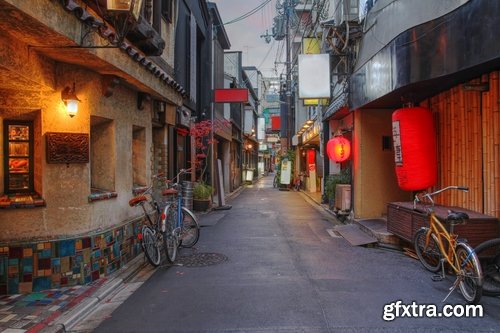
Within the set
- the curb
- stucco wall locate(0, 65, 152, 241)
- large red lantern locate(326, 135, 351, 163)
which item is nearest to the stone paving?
the curb

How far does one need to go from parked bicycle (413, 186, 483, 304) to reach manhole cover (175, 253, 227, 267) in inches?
151

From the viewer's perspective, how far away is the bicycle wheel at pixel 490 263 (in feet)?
19.7

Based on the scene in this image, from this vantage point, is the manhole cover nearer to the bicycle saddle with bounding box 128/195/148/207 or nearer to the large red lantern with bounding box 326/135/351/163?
the bicycle saddle with bounding box 128/195/148/207

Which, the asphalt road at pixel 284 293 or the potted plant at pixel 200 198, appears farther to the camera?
the potted plant at pixel 200 198

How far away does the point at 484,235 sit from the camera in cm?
685

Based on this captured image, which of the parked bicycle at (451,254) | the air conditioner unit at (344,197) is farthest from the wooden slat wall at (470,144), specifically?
the air conditioner unit at (344,197)

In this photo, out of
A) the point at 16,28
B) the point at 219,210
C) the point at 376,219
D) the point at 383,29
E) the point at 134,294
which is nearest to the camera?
the point at 16,28

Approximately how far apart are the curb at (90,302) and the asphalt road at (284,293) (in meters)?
0.20

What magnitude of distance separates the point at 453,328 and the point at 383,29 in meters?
8.26

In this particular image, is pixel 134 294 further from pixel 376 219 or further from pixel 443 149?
pixel 376 219

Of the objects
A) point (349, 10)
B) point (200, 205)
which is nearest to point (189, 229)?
point (200, 205)

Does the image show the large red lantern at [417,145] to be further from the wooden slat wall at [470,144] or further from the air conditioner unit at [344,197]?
the air conditioner unit at [344,197]

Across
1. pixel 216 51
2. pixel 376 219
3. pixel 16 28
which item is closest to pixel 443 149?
pixel 376 219

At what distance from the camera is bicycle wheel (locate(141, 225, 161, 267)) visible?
7726mm
